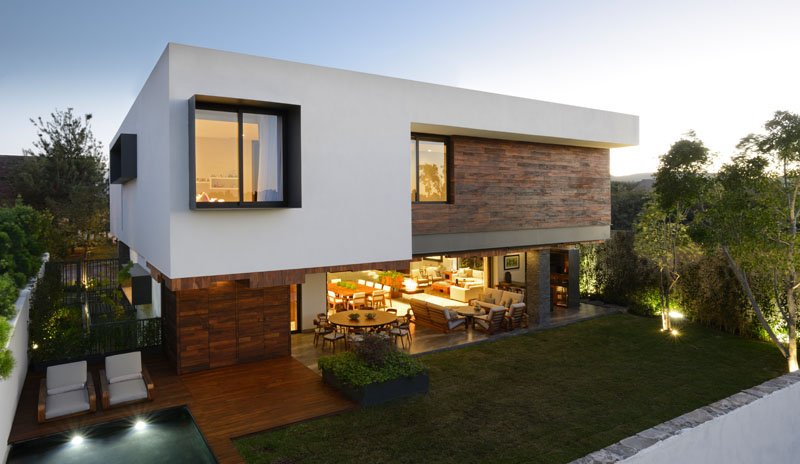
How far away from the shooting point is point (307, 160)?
9.67 metres

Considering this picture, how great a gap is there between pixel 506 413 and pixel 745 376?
652cm

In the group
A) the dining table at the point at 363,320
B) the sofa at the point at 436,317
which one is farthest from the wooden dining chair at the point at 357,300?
the dining table at the point at 363,320

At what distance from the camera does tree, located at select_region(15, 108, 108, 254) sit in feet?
95.2

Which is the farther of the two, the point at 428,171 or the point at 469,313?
the point at 469,313

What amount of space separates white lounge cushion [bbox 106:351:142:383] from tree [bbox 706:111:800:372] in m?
13.7

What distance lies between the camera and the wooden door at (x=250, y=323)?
12.0 metres

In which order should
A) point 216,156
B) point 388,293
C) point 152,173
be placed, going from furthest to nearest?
point 388,293 < point 152,173 < point 216,156

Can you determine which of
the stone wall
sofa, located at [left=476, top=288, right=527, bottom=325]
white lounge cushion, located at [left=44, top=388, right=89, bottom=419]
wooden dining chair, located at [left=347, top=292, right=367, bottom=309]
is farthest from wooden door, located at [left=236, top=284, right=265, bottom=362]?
the stone wall

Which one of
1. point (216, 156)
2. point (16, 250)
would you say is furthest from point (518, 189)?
point (16, 250)

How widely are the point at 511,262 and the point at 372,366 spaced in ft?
38.3

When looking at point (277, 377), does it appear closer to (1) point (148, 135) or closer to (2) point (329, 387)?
(2) point (329, 387)

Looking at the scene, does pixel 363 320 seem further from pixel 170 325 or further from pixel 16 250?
pixel 16 250

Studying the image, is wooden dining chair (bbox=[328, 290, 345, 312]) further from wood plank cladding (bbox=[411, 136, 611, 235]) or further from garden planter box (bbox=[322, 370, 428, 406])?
garden planter box (bbox=[322, 370, 428, 406])

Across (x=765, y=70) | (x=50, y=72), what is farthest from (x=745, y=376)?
(x=50, y=72)
